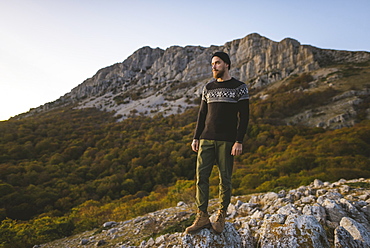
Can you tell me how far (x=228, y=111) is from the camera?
2.42 m

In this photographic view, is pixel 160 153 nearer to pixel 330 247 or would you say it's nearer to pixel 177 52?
pixel 330 247

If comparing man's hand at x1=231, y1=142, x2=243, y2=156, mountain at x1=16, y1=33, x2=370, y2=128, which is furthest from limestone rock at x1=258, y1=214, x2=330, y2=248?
mountain at x1=16, y1=33, x2=370, y2=128

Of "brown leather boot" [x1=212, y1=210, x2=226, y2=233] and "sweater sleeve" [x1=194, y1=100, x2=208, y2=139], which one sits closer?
"brown leather boot" [x1=212, y1=210, x2=226, y2=233]

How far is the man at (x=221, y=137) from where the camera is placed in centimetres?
238

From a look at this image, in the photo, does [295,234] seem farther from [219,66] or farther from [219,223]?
[219,66]

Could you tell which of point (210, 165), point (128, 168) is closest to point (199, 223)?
point (210, 165)

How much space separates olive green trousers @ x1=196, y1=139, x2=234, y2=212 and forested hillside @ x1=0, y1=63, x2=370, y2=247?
5532 mm

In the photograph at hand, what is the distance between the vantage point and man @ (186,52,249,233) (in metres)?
2.38

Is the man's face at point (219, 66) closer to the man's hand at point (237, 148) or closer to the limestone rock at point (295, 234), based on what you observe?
the man's hand at point (237, 148)

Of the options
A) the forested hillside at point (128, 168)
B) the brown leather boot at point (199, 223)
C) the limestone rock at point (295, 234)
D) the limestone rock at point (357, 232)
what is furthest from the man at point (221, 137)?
the forested hillside at point (128, 168)

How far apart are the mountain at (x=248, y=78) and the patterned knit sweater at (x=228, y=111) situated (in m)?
21.3

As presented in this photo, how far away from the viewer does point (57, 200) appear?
10977mm

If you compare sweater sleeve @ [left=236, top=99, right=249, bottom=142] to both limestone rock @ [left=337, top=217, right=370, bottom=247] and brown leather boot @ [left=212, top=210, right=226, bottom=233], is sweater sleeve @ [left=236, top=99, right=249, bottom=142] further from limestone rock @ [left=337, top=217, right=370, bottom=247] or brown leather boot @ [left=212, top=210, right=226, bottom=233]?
limestone rock @ [left=337, top=217, right=370, bottom=247]

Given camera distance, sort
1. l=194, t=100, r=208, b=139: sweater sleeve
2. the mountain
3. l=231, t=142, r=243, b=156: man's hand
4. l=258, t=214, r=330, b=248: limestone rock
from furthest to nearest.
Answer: the mountain
l=194, t=100, r=208, b=139: sweater sleeve
l=231, t=142, r=243, b=156: man's hand
l=258, t=214, r=330, b=248: limestone rock
